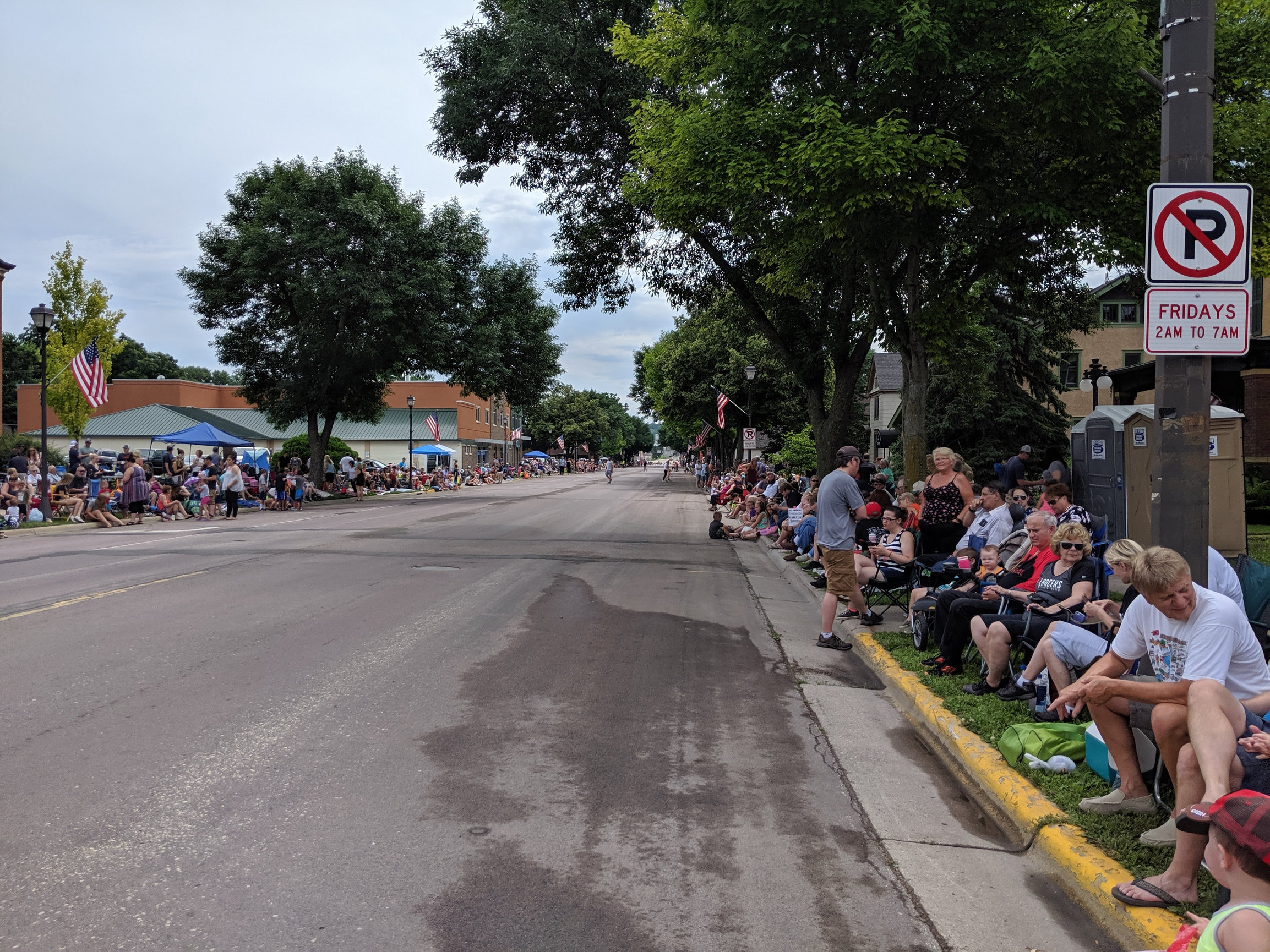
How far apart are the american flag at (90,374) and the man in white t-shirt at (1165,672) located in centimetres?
2611

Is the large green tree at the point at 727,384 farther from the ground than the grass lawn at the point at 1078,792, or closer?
farther from the ground

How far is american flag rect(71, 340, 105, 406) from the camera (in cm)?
2427

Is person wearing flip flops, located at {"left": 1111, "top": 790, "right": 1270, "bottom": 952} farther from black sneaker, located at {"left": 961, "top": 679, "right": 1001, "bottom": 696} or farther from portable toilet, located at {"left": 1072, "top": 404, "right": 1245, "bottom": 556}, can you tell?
portable toilet, located at {"left": 1072, "top": 404, "right": 1245, "bottom": 556}

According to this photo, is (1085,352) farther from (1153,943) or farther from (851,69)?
(1153,943)

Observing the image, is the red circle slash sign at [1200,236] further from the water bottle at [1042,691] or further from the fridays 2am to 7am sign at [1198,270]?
the water bottle at [1042,691]

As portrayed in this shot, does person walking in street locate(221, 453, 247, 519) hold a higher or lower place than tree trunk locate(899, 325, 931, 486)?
lower

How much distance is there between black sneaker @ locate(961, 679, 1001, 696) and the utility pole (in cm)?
221

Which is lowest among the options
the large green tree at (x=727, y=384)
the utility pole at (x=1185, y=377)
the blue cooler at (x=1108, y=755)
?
the blue cooler at (x=1108, y=755)

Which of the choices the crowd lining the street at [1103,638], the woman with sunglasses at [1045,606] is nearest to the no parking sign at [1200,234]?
the crowd lining the street at [1103,638]

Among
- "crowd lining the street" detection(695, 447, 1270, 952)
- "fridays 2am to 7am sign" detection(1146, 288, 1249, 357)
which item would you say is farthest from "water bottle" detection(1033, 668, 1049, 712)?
"fridays 2am to 7am sign" detection(1146, 288, 1249, 357)

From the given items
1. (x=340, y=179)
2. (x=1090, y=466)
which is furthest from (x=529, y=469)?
(x=1090, y=466)

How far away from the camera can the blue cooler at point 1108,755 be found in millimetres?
4512

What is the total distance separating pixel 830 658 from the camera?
8.54 m

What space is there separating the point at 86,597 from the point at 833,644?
8196 mm
